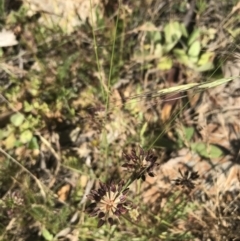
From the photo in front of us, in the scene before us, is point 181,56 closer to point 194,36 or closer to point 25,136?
point 194,36

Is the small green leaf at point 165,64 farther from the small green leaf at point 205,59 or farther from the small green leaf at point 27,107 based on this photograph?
the small green leaf at point 27,107

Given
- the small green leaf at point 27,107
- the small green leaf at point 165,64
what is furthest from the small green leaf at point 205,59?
the small green leaf at point 27,107

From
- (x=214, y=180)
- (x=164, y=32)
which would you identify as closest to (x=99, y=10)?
(x=164, y=32)

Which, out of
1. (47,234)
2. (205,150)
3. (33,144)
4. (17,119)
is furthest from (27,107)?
(205,150)

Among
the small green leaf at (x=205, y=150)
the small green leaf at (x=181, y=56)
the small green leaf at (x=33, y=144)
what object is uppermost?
the small green leaf at (x=181, y=56)

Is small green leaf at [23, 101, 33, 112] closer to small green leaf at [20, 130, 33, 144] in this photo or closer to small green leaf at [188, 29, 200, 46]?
small green leaf at [20, 130, 33, 144]

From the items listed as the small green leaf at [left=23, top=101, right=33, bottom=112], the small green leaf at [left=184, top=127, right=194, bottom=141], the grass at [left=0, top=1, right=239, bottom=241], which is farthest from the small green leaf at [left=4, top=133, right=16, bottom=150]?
the small green leaf at [left=184, top=127, right=194, bottom=141]
